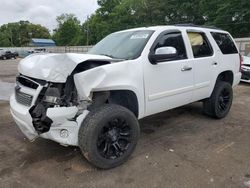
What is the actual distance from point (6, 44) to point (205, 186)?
3762 inches

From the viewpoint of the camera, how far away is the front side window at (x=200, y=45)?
458 centimetres

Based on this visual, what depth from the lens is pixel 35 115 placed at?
10.0 ft

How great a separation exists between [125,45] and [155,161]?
5.88ft

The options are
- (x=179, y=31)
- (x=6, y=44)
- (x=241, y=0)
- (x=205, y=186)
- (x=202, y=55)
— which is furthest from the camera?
(x=6, y=44)

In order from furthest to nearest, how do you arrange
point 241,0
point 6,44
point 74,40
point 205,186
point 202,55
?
1. point 6,44
2. point 74,40
3. point 241,0
4. point 202,55
5. point 205,186

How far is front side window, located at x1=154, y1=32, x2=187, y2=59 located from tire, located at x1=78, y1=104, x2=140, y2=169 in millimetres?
1384

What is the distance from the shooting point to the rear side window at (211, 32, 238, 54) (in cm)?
520

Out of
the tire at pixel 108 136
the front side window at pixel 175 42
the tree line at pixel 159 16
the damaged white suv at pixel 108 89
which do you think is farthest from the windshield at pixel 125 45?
the tree line at pixel 159 16

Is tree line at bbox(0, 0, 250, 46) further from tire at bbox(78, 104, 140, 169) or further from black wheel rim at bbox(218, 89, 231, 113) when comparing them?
tire at bbox(78, 104, 140, 169)

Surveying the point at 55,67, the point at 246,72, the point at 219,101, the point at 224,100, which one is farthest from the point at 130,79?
the point at 246,72

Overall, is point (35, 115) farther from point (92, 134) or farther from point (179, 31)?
point (179, 31)

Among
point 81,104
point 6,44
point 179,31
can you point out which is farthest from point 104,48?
point 6,44

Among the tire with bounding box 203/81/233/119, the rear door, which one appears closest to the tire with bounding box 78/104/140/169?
the rear door

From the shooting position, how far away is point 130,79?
3457 mm
